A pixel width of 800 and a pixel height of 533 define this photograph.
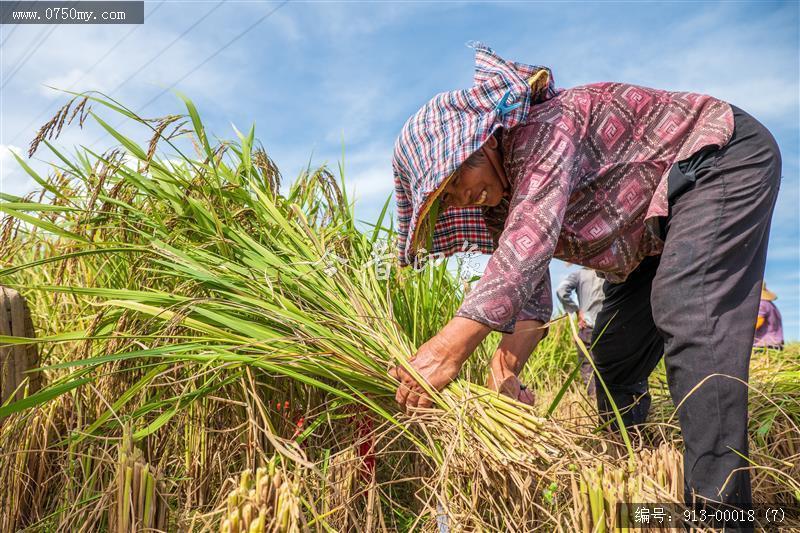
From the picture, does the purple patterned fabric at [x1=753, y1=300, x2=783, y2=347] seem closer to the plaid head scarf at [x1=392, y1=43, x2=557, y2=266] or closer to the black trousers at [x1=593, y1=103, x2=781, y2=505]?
the black trousers at [x1=593, y1=103, x2=781, y2=505]

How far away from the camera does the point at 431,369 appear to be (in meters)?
1.45

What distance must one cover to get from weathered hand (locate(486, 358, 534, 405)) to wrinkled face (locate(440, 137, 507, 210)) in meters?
0.48

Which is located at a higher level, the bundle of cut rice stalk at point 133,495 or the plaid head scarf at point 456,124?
the plaid head scarf at point 456,124

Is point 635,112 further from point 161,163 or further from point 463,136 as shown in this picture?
point 161,163

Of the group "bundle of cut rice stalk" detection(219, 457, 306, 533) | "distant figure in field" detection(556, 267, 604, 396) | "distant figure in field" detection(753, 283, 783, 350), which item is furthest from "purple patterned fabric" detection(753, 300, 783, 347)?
"bundle of cut rice stalk" detection(219, 457, 306, 533)

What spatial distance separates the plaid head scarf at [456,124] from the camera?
4.96 feet

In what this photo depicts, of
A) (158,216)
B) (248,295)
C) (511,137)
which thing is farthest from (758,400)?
(158,216)

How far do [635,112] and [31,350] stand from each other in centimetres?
199

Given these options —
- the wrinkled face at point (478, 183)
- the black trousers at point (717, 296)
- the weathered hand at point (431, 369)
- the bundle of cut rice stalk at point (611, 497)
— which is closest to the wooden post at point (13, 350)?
the weathered hand at point (431, 369)

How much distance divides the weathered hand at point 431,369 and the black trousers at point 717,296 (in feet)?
1.80

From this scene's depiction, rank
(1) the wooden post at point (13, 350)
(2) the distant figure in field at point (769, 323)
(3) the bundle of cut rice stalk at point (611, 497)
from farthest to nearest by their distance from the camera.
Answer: (2) the distant figure in field at point (769, 323)
(1) the wooden post at point (13, 350)
(3) the bundle of cut rice stalk at point (611, 497)

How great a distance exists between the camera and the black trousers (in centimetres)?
144

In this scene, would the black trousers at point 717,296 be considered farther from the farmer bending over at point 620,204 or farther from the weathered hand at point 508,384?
the weathered hand at point 508,384

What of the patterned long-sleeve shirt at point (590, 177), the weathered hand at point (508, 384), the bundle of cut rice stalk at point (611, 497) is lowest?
the bundle of cut rice stalk at point (611, 497)
